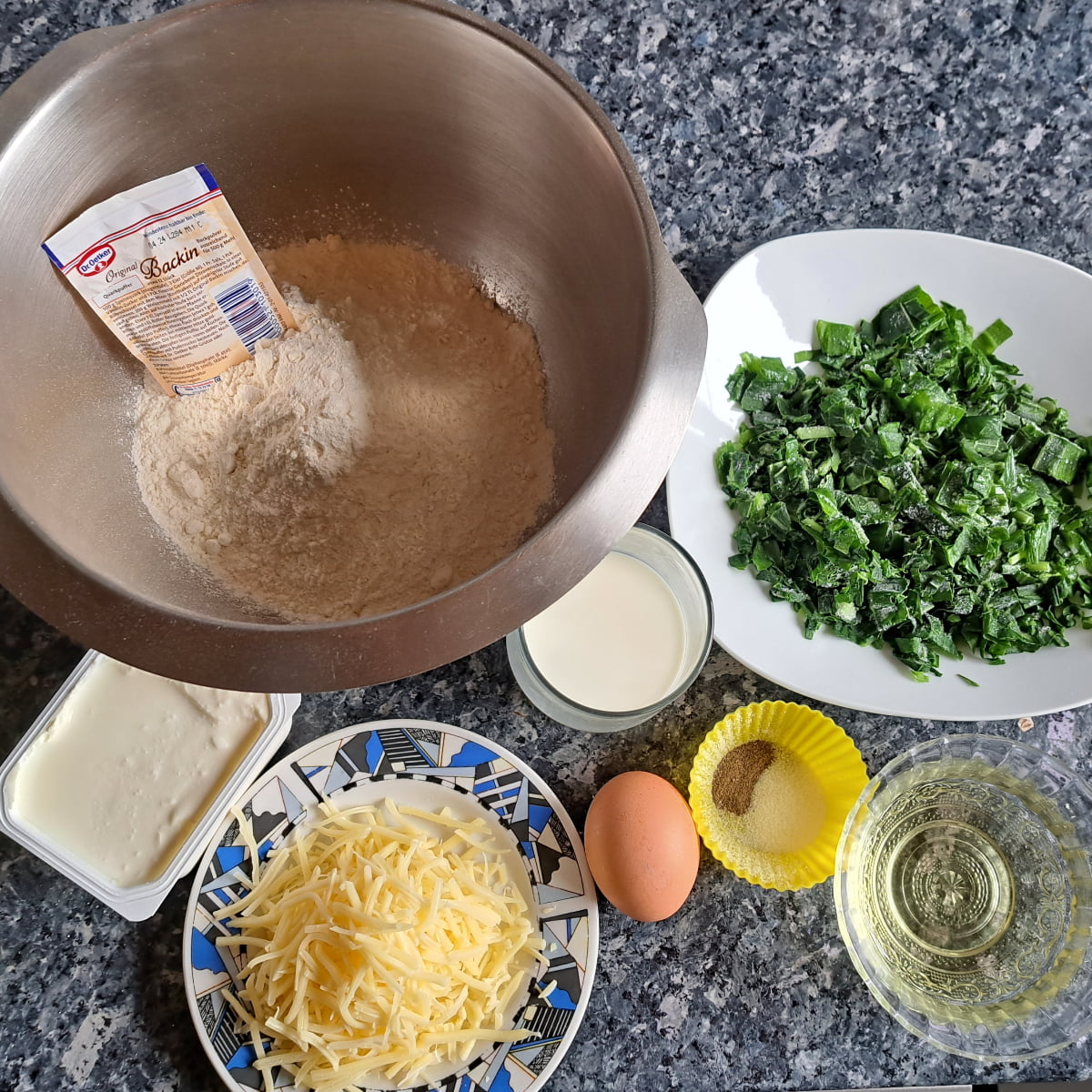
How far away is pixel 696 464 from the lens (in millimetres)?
1073

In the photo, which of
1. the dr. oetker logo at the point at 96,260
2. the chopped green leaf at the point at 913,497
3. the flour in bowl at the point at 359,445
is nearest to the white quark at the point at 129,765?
the flour in bowl at the point at 359,445

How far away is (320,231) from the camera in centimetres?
97

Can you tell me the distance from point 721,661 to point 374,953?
20.4 inches

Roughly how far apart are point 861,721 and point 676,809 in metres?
0.29

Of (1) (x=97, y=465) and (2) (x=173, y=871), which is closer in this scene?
(1) (x=97, y=465)

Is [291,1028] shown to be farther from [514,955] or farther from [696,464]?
[696,464]

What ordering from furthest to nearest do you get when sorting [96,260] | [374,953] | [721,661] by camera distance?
[721,661]
[374,953]
[96,260]

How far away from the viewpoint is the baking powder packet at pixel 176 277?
0.78m

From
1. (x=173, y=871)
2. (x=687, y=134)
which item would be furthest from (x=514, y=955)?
(x=687, y=134)

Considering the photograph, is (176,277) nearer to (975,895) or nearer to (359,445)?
(359,445)

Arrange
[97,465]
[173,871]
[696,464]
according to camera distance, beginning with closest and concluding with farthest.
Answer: [97,465] → [173,871] → [696,464]

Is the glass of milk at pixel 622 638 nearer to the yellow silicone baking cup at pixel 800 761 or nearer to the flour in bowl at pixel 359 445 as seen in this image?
the yellow silicone baking cup at pixel 800 761

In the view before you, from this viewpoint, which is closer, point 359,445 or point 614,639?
point 359,445

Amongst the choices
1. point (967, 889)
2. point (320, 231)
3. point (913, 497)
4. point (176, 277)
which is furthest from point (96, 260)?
point (967, 889)
